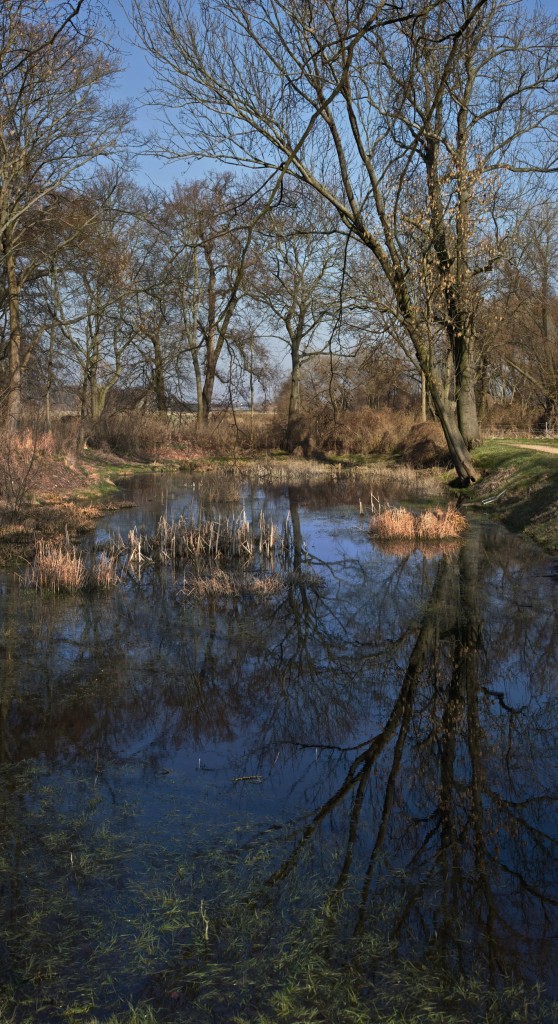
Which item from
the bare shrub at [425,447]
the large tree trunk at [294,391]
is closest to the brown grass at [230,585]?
the bare shrub at [425,447]

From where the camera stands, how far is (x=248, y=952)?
11.5ft

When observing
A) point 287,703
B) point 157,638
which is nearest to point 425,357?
point 157,638

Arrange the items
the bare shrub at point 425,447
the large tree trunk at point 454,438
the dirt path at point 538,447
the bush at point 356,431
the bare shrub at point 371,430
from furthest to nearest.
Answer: the bush at point 356,431
the bare shrub at point 371,430
the bare shrub at point 425,447
the dirt path at point 538,447
the large tree trunk at point 454,438

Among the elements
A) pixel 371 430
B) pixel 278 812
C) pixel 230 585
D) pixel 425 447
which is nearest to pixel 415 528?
pixel 230 585

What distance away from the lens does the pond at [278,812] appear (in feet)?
11.0

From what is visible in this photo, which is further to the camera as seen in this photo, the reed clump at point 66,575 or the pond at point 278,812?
the reed clump at point 66,575

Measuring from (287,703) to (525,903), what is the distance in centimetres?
289

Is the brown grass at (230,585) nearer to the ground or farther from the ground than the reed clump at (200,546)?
nearer to the ground

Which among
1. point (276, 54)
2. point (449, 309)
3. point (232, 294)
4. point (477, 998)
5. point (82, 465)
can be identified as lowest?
point (477, 998)

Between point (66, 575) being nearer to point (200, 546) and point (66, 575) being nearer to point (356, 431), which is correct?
point (200, 546)

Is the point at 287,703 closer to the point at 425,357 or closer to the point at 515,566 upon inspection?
the point at 515,566

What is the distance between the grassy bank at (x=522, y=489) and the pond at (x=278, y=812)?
180 inches

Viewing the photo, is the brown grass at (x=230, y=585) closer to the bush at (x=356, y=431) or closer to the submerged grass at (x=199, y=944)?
the submerged grass at (x=199, y=944)

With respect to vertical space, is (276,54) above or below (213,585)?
above
